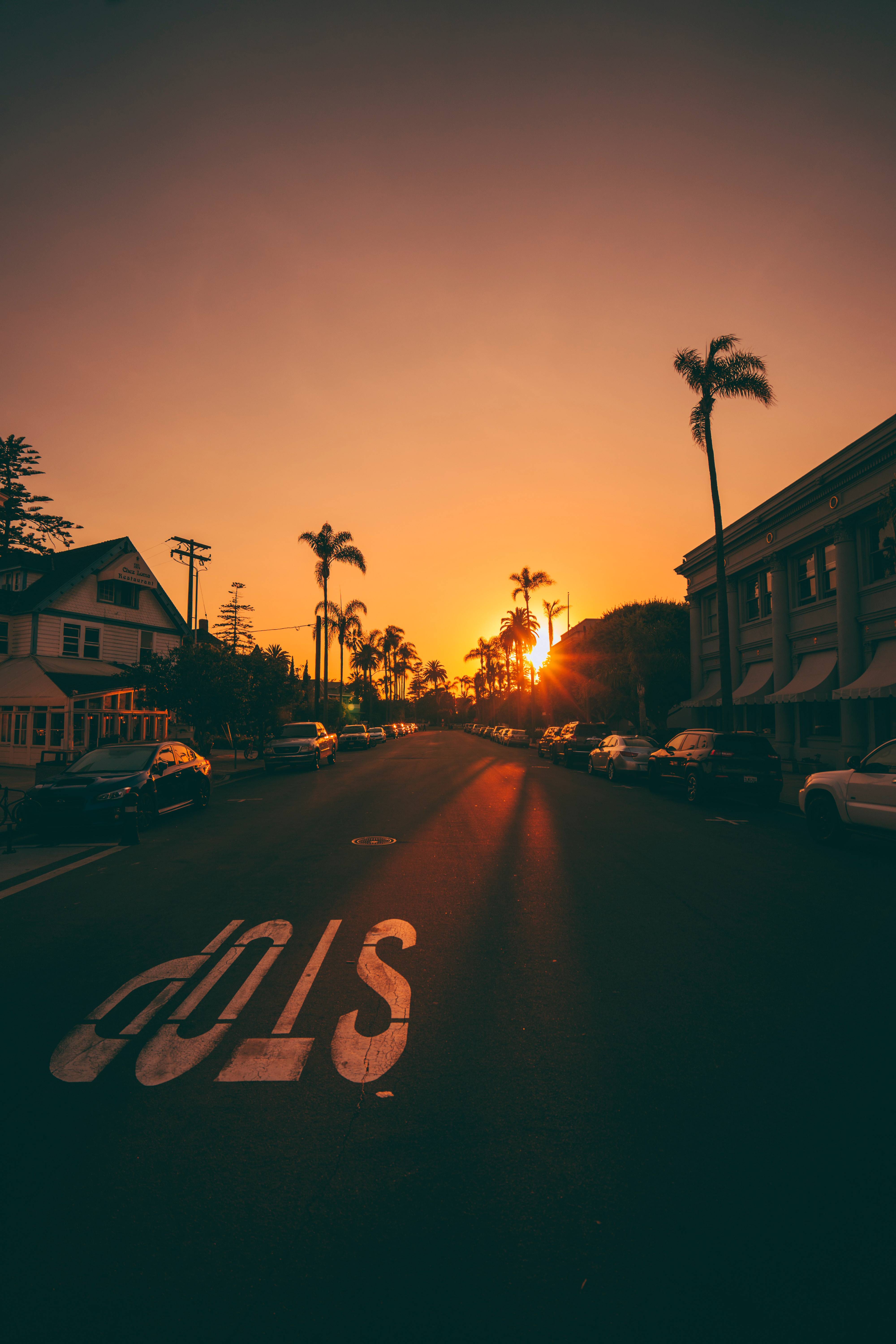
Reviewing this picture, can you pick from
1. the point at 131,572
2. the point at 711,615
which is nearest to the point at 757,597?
the point at 711,615

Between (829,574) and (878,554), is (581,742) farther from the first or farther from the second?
(878,554)

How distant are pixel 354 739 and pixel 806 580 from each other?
97.7ft

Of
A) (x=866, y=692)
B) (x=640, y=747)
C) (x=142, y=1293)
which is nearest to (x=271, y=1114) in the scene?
(x=142, y=1293)

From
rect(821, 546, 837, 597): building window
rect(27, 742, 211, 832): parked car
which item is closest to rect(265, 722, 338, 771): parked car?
rect(27, 742, 211, 832): parked car

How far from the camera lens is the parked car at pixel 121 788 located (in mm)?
11812

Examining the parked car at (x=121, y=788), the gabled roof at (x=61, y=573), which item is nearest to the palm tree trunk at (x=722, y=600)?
the parked car at (x=121, y=788)

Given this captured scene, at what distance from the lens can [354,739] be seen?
48344 millimetres

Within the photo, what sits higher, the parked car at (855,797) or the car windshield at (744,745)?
the car windshield at (744,745)

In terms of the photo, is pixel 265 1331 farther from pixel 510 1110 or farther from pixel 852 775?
pixel 852 775

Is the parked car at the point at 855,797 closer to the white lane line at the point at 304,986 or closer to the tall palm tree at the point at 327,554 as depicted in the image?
the white lane line at the point at 304,986

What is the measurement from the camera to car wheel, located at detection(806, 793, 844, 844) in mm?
10969

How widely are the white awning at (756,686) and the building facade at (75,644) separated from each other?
76.5ft

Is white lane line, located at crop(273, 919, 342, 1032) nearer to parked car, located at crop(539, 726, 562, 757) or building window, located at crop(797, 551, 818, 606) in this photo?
building window, located at crop(797, 551, 818, 606)

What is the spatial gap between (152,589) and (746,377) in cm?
2940
